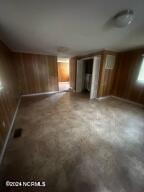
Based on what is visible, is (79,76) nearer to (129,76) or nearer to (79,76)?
(79,76)

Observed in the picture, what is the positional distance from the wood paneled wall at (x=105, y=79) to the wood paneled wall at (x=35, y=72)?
2.70m

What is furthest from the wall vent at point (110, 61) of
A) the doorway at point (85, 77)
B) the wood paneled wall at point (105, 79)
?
the doorway at point (85, 77)

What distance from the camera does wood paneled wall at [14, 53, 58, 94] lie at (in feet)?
14.3

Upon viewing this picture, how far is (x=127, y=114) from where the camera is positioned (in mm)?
2926

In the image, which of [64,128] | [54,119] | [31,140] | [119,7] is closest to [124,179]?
[64,128]

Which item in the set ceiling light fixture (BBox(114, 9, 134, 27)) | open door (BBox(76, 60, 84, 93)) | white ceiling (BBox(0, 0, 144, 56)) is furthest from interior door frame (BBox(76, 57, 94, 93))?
ceiling light fixture (BBox(114, 9, 134, 27))

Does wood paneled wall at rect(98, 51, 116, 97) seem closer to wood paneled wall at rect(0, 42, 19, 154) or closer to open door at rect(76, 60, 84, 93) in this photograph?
open door at rect(76, 60, 84, 93)

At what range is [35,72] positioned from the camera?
4.68m

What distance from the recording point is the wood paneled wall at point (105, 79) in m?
3.71

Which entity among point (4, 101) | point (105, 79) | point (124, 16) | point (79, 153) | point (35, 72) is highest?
point (124, 16)

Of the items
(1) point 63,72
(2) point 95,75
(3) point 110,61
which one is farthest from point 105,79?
(1) point 63,72

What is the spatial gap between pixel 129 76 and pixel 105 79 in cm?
Answer: 100

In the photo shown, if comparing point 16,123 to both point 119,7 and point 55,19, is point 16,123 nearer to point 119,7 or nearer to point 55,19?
point 55,19

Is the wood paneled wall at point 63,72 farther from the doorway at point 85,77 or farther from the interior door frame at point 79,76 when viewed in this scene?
the interior door frame at point 79,76
